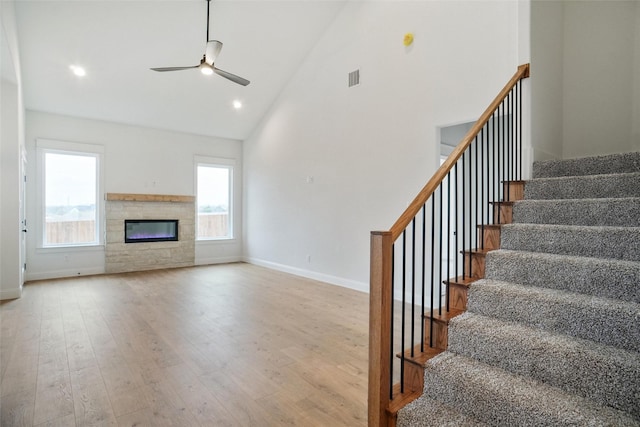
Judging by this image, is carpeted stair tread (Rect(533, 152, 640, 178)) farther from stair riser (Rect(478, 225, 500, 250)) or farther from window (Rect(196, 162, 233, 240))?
window (Rect(196, 162, 233, 240))

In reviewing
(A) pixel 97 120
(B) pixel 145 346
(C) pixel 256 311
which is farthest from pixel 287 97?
(B) pixel 145 346

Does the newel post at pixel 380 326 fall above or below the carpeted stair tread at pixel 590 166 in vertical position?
below

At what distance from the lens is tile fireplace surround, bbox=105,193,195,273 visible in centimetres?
659

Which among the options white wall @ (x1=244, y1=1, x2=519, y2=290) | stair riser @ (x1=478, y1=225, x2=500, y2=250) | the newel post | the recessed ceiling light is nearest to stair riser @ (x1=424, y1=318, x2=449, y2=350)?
the newel post

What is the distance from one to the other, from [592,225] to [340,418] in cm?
217

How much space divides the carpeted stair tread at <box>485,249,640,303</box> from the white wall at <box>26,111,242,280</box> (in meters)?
6.74

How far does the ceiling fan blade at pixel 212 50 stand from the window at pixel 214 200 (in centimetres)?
413

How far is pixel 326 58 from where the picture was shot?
5.89 meters

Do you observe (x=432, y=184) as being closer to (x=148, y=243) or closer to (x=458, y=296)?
(x=458, y=296)

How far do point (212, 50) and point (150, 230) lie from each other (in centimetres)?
463

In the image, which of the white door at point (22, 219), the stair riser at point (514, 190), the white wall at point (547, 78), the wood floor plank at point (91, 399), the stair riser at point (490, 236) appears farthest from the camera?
the white door at point (22, 219)

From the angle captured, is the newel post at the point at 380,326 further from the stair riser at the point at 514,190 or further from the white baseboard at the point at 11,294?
the white baseboard at the point at 11,294

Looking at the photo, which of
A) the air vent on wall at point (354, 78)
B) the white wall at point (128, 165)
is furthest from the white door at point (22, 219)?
the air vent on wall at point (354, 78)

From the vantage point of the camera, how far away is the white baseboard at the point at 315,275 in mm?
5250
